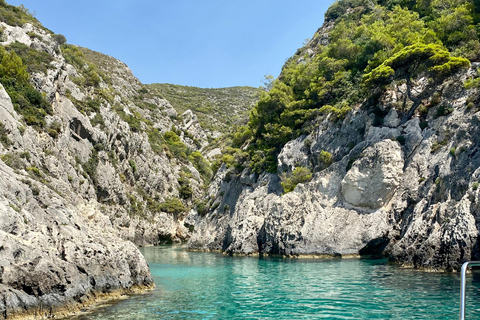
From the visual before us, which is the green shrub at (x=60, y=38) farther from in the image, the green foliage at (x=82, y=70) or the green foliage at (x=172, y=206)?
the green foliage at (x=172, y=206)

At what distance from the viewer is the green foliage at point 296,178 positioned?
40281mm

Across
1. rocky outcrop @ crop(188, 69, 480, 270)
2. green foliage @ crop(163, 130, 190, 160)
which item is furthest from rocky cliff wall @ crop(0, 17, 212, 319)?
rocky outcrop @ crop(188, 69, 480, 270)

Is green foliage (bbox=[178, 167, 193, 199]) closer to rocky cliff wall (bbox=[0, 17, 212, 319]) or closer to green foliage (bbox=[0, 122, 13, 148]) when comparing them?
rocky cliff wall (bbox=[0, 17, 212, 319])

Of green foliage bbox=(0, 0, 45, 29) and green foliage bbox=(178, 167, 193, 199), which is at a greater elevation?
green foliage bbox=(0, 0, 45, 29)

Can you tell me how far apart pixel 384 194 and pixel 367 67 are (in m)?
17.2

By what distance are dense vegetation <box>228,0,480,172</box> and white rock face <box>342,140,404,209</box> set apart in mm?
4366

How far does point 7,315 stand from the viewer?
36.0ft

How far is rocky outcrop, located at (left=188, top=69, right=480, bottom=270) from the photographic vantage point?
73.9 feet

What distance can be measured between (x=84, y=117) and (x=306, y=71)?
31.8 meters

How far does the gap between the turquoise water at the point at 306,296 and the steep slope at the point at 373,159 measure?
4.48m

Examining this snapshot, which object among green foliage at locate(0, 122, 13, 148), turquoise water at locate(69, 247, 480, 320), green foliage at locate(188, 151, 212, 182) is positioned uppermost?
green foliage at locate(188, 151, 212, 182)

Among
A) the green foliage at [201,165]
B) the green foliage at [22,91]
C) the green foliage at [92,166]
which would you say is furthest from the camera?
the green foliage at [201,165]

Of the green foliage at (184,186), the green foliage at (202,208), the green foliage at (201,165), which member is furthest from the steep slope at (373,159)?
the green foliage at (201,165)

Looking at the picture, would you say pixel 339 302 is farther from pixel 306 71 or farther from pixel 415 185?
pixel 306 71
